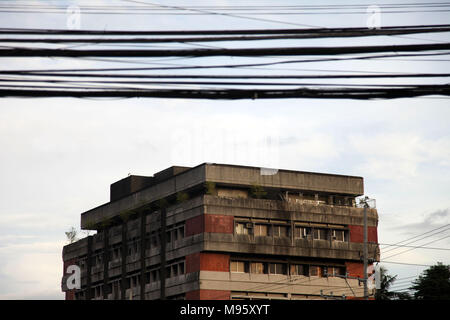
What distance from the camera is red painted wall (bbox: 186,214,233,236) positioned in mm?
70875

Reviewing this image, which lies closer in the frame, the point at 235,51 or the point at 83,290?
the point at 235,51

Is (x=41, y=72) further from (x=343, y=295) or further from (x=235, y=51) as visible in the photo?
(x=343, y=295)

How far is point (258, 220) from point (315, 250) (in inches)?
256

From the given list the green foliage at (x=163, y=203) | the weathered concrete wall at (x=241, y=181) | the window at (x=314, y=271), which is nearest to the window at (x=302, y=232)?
the window at (x=314, y=271)

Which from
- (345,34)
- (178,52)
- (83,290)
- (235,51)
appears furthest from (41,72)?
(83,290)

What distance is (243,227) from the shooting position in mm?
73125

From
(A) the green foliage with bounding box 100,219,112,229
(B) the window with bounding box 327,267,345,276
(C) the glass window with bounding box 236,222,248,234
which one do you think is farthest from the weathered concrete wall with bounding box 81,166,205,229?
(B) the window with bounding box 327,267,345,276

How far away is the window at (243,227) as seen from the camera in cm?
7294

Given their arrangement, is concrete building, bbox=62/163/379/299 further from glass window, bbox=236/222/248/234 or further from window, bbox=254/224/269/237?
glass window, bbox=236/222/248/234

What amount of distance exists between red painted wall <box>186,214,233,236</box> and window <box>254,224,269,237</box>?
276 centimetres

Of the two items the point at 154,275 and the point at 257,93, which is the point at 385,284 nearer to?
the point at 154,275

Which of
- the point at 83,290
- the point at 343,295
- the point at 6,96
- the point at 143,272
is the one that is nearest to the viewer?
the point at 6,96

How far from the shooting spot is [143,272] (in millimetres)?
78875

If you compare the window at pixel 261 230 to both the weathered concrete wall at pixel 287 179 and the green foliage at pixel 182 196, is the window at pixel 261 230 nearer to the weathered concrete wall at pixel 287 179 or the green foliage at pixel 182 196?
the weathered concrete wall at pixel 287 179
